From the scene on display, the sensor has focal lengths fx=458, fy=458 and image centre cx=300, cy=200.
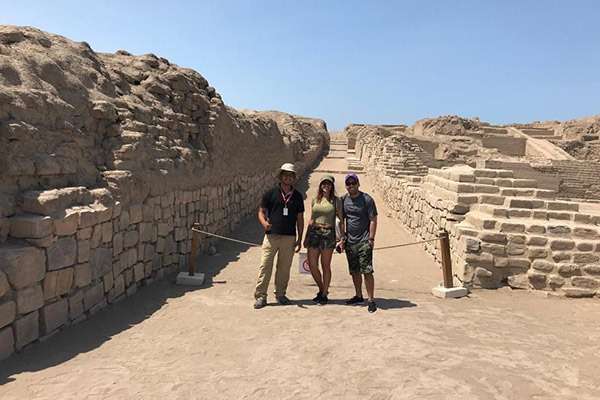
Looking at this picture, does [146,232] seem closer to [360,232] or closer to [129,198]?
[129,198]

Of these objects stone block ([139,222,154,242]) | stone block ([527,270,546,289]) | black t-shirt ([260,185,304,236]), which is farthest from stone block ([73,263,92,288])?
stone block ([527,270,546,289])

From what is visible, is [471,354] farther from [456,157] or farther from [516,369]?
[456,157]

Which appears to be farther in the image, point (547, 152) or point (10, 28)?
point (547, 152)

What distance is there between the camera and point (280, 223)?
5703 millimetres

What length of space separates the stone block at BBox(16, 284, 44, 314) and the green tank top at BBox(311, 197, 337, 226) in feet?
10.1

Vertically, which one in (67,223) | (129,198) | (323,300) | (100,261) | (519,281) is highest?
(129,198)

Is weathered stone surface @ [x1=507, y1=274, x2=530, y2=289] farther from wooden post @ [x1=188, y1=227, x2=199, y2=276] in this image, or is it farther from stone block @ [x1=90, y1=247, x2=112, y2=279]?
stone block @ [x1=90, y1=247, x2=112, y2=279]

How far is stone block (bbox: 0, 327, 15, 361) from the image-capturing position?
3.92 meters

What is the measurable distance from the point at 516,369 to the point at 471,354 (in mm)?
410

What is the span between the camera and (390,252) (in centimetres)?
979

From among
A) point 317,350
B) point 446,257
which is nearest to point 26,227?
point 317,350

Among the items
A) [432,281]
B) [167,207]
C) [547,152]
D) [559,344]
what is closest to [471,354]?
[559,344]

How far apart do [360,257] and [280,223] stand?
1.07 meters

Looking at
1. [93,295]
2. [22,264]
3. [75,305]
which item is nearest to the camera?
[22,264]
